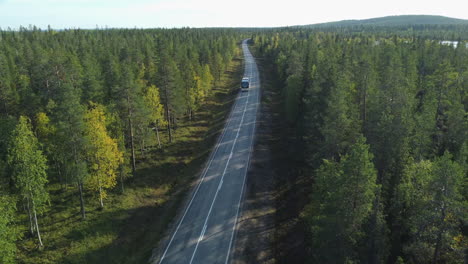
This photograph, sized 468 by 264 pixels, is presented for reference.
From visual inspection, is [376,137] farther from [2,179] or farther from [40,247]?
[2,179]

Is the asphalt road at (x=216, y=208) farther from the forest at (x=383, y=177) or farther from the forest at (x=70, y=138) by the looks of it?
the forest at (x=70, y=138)

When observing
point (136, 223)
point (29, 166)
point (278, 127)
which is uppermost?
point (29, 166)

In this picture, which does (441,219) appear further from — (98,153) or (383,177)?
(98,153)

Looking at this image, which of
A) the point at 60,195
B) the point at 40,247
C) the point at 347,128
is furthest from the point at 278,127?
the point at 40,247

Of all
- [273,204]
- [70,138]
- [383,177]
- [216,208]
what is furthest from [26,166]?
[383,177]

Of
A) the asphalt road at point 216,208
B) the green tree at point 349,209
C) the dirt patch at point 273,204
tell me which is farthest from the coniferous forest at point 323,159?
the asphalt road at point 216,208

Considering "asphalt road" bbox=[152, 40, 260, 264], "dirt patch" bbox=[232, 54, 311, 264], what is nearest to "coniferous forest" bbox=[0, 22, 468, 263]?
"dirt patch" bbox=[232, 54, 311, 264]

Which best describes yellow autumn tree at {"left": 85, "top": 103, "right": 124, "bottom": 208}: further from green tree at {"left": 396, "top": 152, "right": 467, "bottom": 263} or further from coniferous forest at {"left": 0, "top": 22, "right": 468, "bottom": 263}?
green tree at {"left": 396, "top": 152, "right": 467, "bottom": 263}
